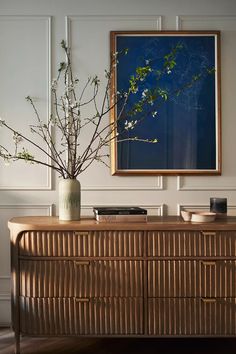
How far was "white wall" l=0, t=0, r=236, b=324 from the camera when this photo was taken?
278cm

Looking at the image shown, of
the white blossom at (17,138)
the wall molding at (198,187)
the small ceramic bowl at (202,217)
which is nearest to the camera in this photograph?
the small ceramic bowl at (202,217)

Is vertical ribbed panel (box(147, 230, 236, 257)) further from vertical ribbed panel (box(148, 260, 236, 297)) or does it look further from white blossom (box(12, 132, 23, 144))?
white blossom (box(12, 132, 23, 144))

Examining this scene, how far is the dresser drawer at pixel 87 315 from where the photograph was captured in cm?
227

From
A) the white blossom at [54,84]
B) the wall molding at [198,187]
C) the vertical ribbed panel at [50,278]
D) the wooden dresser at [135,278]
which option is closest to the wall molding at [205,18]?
the white blossom at [54,84]

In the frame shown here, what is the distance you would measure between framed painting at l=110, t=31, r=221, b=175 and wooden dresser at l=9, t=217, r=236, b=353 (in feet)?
1.98

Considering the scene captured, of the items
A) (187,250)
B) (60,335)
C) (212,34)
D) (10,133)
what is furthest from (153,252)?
(212,34)

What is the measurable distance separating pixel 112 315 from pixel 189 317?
1.32 feet

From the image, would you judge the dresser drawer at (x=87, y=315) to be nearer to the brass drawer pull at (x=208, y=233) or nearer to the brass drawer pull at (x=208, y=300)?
the brass drawer pull at (x=208, y=300)

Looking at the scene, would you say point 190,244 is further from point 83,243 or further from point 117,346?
point 117,346

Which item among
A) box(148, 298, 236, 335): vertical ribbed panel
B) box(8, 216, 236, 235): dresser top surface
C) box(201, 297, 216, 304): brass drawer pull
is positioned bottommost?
box(148, 298, 236, 335): vertical ribbed panel

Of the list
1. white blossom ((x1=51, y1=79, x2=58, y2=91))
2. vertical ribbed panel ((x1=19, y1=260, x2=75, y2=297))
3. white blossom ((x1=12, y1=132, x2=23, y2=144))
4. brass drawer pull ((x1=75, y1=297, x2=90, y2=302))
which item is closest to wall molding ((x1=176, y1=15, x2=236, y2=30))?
white blossom ((x1=51, y1=79, x2=58, y2=91))

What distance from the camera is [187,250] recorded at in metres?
2.27
